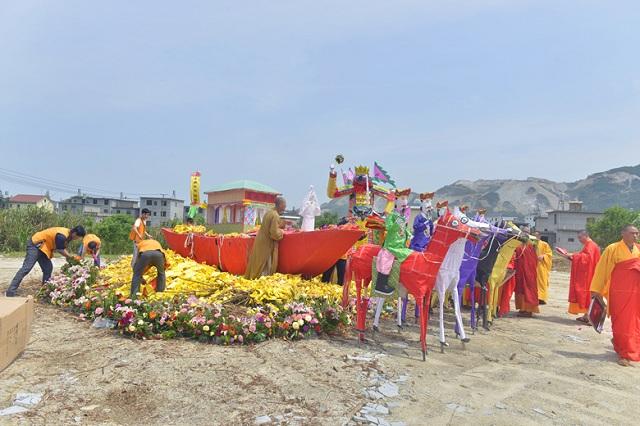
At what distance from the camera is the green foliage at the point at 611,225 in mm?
39750

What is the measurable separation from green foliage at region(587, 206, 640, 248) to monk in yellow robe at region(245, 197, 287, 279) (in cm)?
3992

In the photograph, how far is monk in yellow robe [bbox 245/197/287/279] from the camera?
7.77m

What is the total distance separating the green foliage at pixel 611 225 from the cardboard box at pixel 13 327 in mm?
43757

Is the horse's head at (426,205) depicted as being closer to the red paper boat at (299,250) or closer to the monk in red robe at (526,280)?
the red paper boat at (299,250)

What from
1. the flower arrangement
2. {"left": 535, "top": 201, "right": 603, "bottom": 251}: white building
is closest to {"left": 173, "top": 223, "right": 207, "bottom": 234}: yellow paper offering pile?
the flower arrangement

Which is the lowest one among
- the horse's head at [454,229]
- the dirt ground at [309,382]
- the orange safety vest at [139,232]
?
the dirt ground at [309,382]

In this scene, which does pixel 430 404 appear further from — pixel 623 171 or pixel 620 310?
pixel 623 171

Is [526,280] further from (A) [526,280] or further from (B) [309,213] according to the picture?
(B) [309,213]

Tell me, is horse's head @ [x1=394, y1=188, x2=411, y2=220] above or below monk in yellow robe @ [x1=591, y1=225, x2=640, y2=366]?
above

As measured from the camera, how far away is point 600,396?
4637 mm

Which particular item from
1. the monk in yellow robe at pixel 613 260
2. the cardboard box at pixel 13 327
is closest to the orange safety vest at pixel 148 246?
the cardboard box at pixel 13 327

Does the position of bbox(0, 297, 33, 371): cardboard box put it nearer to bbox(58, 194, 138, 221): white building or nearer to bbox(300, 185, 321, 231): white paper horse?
bbox(300, 185, 321, 231): white paper horse

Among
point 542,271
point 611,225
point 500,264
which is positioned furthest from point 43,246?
point 611,225

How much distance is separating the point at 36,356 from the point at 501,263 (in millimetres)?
6690
